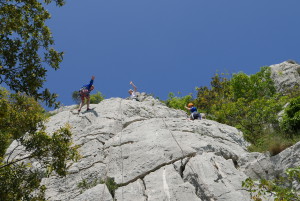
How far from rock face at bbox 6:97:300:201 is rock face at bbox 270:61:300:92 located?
→ 20.1 meters

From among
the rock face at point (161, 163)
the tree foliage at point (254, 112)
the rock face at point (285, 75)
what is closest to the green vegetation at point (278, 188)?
the rock face at point (161, 163)

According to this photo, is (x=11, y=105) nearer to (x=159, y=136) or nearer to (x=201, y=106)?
(x=159, y=136)

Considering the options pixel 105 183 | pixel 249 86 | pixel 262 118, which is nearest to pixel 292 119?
pixel 262 118

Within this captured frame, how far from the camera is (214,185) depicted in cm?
1017

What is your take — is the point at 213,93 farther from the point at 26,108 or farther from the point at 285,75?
the point at 26,108

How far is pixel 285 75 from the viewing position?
117ft

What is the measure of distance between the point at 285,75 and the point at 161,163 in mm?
29193

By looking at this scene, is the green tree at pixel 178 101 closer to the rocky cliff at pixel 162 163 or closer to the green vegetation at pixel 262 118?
the green vegetation at pixel 262 118

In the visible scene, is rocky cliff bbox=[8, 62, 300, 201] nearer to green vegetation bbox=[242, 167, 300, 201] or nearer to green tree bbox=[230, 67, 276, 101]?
green vegetation bbox=[242, 167, 300, 201]

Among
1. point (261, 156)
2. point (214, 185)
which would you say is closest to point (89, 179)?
point (214, 185)

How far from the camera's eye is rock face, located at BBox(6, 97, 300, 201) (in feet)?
34.1

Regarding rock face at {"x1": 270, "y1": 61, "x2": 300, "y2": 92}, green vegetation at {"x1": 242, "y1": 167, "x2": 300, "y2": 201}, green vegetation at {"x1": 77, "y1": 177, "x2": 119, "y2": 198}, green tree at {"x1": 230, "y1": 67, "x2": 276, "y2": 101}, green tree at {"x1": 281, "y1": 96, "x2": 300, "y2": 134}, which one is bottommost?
green vegetation at {"x1": 242, "y1": 167, "x2": 300, "y2": 201}

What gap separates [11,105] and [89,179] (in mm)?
4689

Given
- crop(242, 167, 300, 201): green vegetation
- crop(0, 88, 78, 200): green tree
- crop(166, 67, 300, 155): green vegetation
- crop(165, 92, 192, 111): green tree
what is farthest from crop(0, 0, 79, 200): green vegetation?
crop(165, 92, 192, 111): green tree
